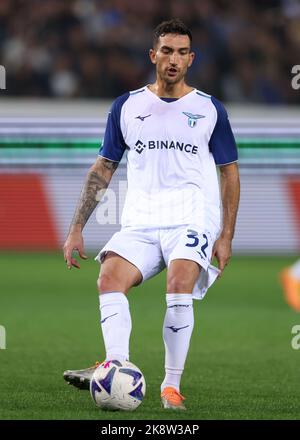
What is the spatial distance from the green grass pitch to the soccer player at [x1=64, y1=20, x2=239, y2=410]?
50cm

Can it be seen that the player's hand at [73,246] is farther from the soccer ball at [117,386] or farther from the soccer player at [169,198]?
the soccer ball at [117,386]

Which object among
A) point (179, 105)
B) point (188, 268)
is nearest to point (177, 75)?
point (179, 105)

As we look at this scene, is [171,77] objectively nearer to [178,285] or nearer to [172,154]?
[172,154]

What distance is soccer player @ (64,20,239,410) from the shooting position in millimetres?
6945

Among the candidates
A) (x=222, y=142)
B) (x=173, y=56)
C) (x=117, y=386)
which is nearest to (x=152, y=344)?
(x=222, y=142)

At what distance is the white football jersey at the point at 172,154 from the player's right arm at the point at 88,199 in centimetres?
17

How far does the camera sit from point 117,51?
18922 mm

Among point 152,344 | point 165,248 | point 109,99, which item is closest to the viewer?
point 165,248

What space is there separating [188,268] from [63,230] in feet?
34.7

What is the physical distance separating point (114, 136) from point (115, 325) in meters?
1.21

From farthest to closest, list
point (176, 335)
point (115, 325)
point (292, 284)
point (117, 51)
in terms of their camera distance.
Answer: point (117, 51), point (292, 284), point (176, 335), point (115, 325)

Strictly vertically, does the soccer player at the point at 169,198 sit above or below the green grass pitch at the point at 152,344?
above

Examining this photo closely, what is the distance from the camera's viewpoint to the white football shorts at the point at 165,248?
6992 mm

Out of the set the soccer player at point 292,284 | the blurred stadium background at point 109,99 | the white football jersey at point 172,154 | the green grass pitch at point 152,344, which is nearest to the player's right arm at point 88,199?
the white football jersey at point 172,154
